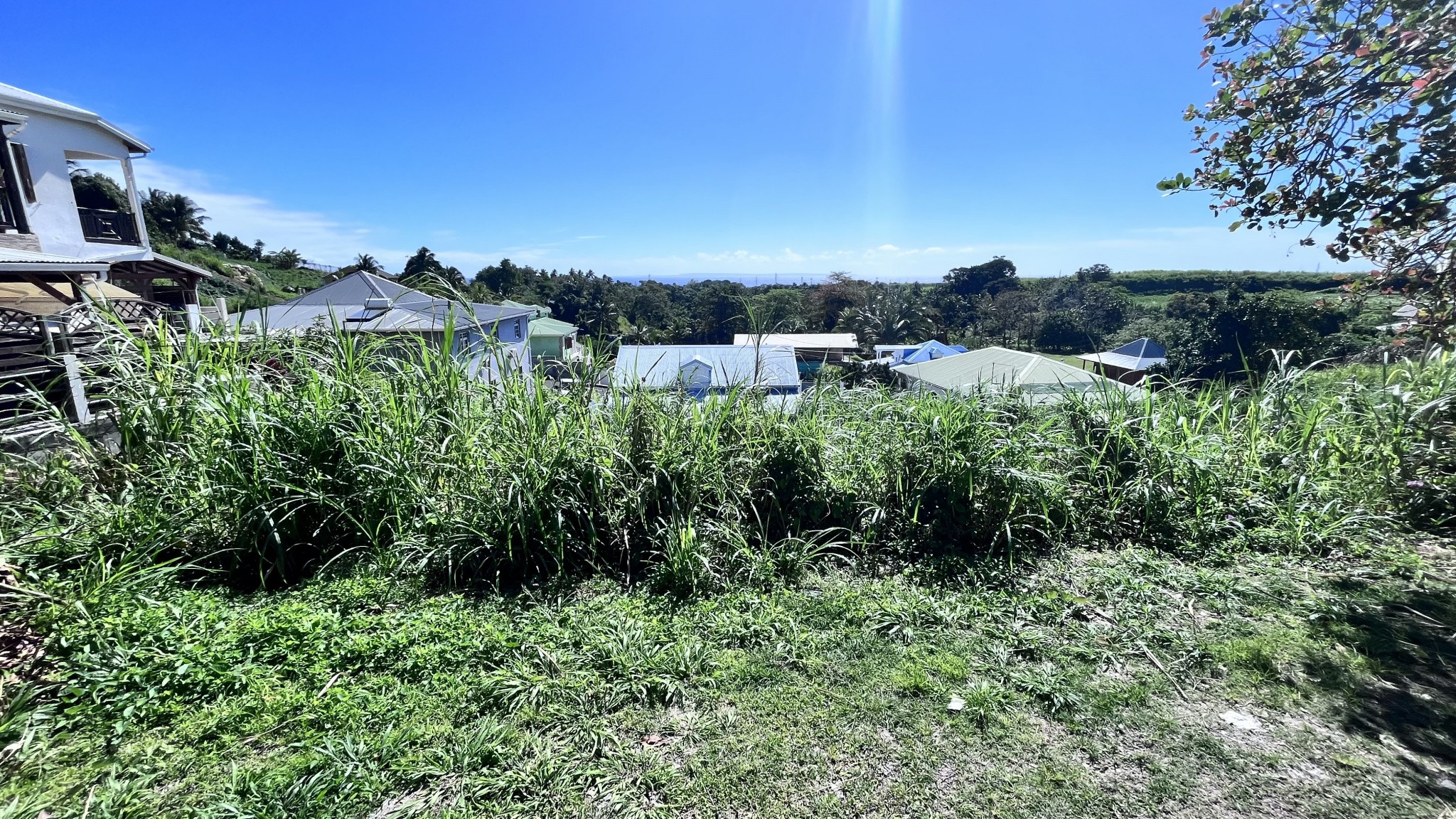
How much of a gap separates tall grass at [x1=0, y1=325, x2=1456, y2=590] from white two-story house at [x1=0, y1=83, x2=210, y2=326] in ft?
19.9

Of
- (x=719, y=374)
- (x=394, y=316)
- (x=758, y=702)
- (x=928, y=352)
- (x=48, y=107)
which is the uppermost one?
(x=48, y=107)

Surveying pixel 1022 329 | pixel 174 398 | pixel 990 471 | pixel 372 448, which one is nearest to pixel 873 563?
pixel 990 471

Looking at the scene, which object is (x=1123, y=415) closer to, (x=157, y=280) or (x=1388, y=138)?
(x=1388, y=138)

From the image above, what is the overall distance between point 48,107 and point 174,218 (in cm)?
3064

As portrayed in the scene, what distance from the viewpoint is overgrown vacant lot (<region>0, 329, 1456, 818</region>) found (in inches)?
59.2

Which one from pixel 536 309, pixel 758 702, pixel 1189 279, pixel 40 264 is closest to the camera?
pixel 758 702

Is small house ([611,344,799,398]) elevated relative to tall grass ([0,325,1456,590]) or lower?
elevated

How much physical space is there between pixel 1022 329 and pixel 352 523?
47883 mm

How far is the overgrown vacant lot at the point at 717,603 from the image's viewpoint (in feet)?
4.93

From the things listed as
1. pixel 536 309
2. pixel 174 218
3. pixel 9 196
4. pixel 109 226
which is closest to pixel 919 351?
pixel 536 309

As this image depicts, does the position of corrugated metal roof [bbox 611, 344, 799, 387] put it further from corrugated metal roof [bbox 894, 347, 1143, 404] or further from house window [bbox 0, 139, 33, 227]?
house window [bbox 0, 139, 33, 227]

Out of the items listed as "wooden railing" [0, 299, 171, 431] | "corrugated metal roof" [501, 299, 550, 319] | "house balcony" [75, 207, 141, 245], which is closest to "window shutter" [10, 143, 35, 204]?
"house balcony" [75, 207, 141, 245]

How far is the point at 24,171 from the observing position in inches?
403

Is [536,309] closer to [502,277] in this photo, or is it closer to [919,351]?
[919,351]
